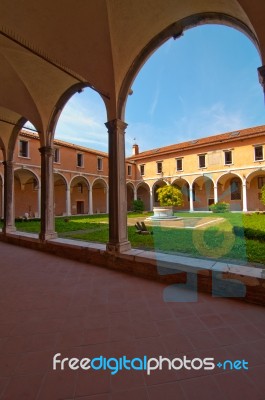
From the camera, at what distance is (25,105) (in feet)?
23.0

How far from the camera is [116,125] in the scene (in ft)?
15.9

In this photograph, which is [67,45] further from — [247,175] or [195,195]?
[195,195]

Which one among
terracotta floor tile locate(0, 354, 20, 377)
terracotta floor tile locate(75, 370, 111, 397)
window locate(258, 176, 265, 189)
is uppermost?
window locate(258, 176, 265, 189)

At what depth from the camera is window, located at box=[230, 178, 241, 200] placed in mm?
27114

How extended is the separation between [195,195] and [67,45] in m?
27.8

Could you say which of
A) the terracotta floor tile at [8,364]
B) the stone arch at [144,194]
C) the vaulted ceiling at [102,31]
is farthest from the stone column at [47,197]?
the stone arch at [144,194]

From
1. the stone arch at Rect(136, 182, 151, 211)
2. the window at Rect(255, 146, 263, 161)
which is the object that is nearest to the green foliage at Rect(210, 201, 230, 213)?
the window at Rect(255, 146, 263, 161)

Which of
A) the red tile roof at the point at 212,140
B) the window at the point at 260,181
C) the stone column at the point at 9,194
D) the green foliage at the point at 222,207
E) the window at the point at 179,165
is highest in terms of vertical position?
the red tile roof at the point at 212,140

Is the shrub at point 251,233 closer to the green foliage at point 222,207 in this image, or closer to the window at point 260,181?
the green foliage at point 222,207

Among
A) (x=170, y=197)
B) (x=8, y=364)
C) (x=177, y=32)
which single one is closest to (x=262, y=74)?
(x=177, y=32)

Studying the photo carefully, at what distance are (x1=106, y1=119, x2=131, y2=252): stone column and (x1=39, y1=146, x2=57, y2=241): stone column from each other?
278 cm

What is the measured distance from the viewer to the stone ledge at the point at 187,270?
117 inches

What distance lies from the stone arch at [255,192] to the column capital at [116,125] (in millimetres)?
24144

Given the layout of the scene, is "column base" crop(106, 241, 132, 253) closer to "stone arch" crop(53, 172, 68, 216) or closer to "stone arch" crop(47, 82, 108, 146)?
"stone arch" crop(47, 82, 108, 146)
